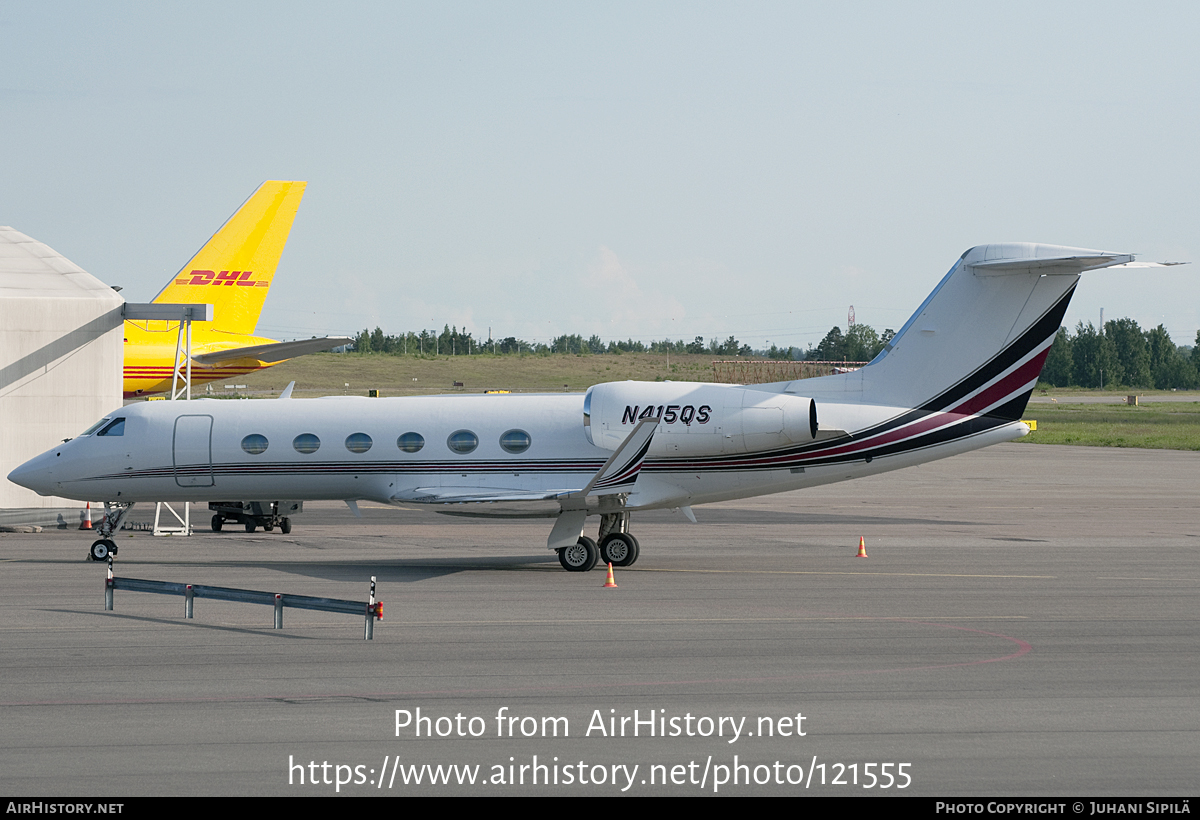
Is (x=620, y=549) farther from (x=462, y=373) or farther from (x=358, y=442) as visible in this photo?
(x=462, y=373)

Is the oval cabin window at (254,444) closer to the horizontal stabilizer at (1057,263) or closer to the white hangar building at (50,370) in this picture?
the white hangar building at (50,370)

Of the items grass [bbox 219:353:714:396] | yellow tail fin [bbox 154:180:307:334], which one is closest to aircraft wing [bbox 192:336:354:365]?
yellow tail fin [bbox 154:180:307:334]

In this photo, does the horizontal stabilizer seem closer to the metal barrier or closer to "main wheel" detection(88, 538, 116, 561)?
the metal barrier

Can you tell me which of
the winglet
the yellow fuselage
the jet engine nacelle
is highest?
the yellow fuselage

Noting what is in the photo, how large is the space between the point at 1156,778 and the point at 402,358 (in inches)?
5764

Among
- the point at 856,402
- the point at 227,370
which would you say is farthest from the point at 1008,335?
the point at 227,370

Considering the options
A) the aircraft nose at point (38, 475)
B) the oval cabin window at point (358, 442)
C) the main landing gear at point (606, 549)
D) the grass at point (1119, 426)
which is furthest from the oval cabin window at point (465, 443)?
the grass at point (1119, 426)

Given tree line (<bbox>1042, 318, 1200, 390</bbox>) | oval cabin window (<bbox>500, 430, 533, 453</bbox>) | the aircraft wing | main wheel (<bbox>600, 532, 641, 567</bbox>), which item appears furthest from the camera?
tree line (<bbox>1042, 318, 1200, 390</bbox>)

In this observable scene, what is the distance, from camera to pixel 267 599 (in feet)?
48.1

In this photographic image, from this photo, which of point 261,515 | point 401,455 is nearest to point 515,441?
point 401,455

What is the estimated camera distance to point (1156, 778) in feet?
28.8

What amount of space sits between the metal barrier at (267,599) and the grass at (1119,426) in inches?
1698

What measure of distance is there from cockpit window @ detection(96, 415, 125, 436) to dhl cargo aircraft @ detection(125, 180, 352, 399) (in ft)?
46.4

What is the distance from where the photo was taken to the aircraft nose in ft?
78.0
